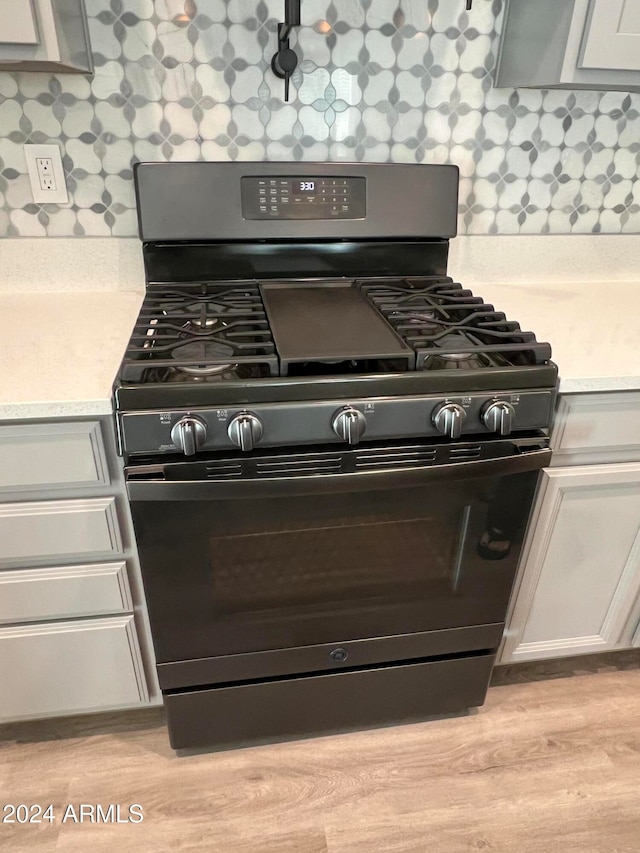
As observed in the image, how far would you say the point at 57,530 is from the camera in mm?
1087

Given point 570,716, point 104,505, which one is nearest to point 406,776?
point 570,716

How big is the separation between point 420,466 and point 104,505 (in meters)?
0.57

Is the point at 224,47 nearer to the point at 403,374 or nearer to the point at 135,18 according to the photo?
the point at 135,18

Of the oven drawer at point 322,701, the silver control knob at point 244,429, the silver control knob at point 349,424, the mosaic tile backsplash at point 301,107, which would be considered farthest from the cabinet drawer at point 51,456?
the mosaic tile backsplash at point 301,107

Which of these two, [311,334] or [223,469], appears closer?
[223,469]

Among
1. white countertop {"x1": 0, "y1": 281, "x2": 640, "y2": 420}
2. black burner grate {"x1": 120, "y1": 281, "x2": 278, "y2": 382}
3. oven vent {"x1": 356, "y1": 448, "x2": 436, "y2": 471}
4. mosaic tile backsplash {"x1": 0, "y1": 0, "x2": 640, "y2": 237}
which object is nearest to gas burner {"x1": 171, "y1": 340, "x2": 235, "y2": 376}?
black burner grate {"x1": 120, "y1": 281, "x2": 278, "y2": 382}

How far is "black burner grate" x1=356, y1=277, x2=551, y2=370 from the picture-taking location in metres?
1.06

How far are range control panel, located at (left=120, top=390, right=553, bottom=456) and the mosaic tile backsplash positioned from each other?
71 centimetres

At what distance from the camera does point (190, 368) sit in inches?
39.0

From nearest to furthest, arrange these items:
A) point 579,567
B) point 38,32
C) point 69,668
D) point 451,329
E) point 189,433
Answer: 1. point 189,433
2. point 38,32
3. point 451,329
4. point 69,668
5. point 579,567

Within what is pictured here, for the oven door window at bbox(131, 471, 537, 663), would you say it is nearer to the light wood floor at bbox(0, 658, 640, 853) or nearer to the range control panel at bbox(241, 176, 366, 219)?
the light wood floor at bbox(0, 658, 640, 853)

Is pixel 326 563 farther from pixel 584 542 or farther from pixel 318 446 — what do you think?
pixel 584 542

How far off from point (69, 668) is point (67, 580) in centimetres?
24

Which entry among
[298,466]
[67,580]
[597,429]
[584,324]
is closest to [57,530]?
→ [67,580]
